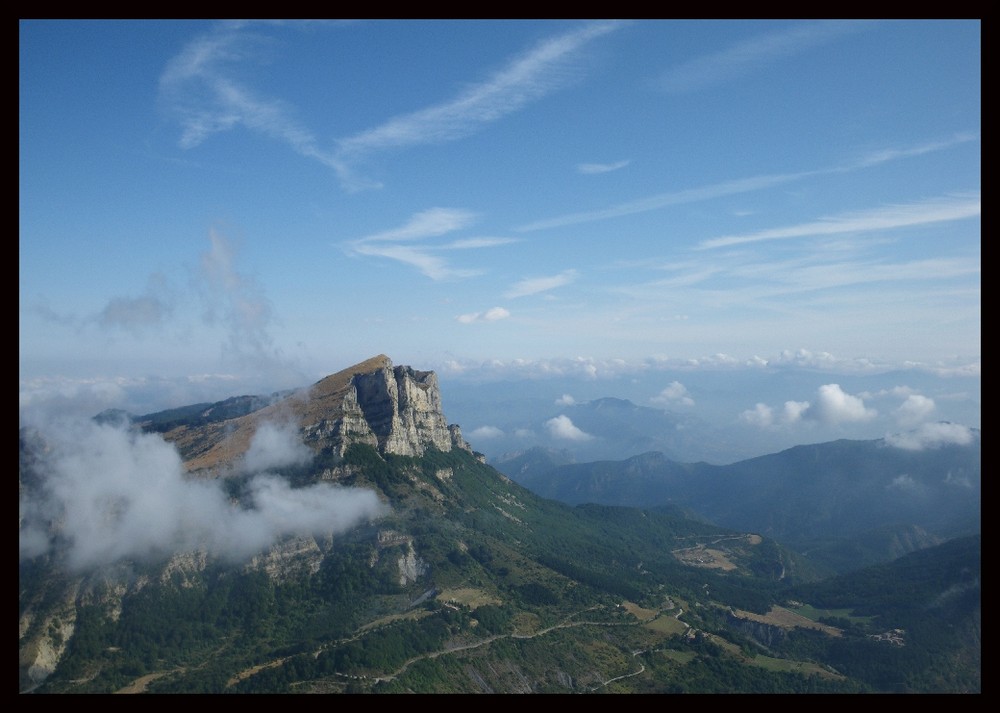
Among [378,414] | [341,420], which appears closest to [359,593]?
[341,420]

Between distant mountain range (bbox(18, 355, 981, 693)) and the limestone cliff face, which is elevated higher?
the limestone cliff face

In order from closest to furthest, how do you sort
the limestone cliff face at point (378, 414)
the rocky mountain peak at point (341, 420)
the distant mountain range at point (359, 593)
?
1. the distant mountain range at point (359, 593)
2. the rocky mountain peak at point (341, 420)
3. the limestone cliff face at point (378, 414)

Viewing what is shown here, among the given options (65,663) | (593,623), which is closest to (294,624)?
(65,663)

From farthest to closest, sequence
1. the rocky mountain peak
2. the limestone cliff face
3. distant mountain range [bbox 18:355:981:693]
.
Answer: the limestone cliff face → the rocky mountain peak → distant mountain range [bbox 18:355:981:693]
